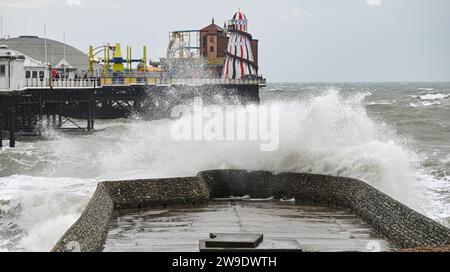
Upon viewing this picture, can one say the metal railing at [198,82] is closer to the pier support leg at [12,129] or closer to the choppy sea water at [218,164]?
the pier support leg at [12,129]

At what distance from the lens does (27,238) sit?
18516 mm

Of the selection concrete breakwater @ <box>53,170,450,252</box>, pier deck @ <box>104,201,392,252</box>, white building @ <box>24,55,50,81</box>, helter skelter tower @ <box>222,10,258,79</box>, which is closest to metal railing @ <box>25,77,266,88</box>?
white building @ <box>24,55,50,81</box>

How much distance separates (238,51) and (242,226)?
76481mm

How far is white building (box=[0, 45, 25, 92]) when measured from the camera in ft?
129

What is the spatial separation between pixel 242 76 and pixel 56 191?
71.3 m

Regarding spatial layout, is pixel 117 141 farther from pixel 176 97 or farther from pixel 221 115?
pixel 176 97

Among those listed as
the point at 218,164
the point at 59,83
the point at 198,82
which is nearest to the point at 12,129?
the point at 59,83

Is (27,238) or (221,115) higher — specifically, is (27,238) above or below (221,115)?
below

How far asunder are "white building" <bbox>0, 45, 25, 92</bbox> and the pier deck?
67.3 ft

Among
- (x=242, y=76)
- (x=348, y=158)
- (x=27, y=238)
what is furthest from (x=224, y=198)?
(x=242, y=76)

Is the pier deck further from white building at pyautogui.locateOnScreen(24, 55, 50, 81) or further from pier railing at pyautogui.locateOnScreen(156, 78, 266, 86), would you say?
pier railing at pyautogui.locateOnScreen(156, 78, 266, 86)

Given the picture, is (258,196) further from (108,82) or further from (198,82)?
(198,82)

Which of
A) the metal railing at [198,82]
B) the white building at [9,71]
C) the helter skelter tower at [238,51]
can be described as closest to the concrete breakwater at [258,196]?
the white building at [9,71]

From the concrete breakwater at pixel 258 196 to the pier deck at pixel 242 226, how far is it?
14.7 inches
